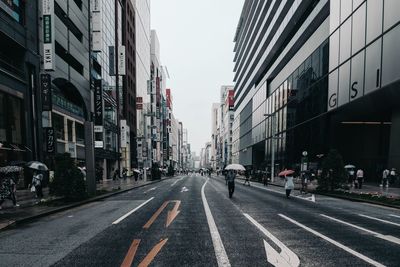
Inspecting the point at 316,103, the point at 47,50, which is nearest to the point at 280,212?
the point at 47,50

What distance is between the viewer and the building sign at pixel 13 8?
21116 mm

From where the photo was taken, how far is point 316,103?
35.1m

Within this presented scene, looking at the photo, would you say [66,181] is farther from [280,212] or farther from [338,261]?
[338,261]

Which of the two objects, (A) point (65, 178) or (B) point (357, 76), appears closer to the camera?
(A) point (65, 178)

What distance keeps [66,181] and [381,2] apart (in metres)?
24.4

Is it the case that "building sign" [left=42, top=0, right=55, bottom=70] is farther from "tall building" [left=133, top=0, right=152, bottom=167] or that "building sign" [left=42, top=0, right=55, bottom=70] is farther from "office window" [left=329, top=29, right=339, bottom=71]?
"tall building" [left=133, top=0, right=152, bottom=167]

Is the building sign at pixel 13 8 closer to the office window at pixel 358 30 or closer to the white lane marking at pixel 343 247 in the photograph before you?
the white lane marking at pixel 343 247

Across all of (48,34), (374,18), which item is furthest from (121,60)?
(374,18)

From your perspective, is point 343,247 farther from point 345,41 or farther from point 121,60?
point 121,60

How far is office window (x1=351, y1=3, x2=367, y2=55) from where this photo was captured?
24.7 metres

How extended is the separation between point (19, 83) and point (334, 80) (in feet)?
92.4

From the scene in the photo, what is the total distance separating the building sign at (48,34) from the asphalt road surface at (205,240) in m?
18.9

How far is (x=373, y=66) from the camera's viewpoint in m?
22.9

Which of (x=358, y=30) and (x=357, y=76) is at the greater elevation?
(x=358, y=30)
